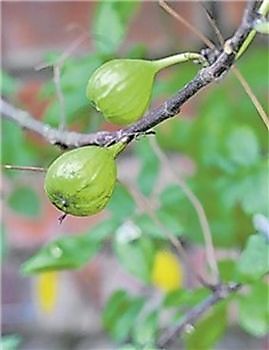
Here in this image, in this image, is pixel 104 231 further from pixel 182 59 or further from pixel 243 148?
pixel 182 59

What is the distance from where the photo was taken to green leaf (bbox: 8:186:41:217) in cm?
54

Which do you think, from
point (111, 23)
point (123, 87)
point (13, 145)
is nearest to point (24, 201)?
point (13, 145)

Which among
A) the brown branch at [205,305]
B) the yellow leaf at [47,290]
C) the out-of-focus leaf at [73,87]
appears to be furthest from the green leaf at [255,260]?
the yellow leaf at [47,290]

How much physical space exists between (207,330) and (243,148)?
0.30ft

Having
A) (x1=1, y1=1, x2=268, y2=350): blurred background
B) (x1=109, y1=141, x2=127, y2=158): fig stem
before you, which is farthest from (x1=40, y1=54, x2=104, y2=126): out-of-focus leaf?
(x1=109, y1=141, x2=127, y2=158): fig stem

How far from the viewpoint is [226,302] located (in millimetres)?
404

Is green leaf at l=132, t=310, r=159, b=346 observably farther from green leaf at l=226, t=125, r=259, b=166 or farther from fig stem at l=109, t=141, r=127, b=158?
fig stem at l=109, t=141, r=127, b=158

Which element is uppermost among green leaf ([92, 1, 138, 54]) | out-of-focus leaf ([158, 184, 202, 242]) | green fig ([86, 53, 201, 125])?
green fig ([86, 53, 201, 125])

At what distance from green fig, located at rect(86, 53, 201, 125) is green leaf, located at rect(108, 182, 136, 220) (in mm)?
201

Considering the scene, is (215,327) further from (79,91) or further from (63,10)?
(63,10)

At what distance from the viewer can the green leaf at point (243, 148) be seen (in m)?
0.44

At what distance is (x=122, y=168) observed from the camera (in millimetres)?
702

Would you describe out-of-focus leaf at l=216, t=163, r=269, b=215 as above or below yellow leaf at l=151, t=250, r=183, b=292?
above

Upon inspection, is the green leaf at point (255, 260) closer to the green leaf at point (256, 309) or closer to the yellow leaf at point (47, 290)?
the green leaf at point (256, 309)
